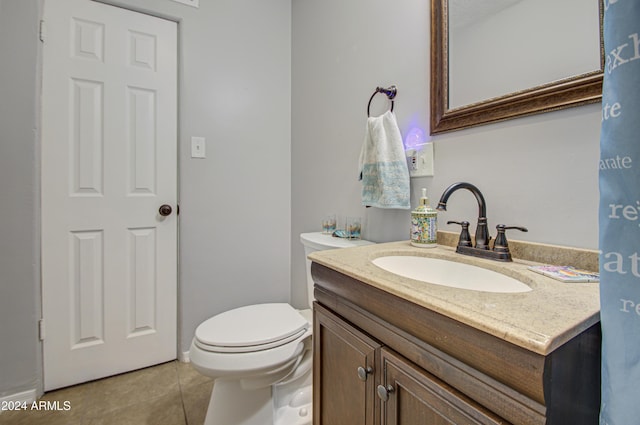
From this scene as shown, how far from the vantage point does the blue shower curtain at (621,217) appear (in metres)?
0.38

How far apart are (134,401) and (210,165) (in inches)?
48.3

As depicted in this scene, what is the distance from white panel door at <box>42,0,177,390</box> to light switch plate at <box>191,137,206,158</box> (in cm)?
10

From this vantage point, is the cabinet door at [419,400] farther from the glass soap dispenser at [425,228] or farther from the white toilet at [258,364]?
the white toilet at [258,364]

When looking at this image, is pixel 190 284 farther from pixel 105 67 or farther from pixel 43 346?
pixel 105 67

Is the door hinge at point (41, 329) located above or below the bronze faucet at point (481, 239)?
below

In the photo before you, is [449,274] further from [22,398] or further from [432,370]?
[22,398]

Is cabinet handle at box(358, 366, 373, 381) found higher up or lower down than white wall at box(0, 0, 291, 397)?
lower down

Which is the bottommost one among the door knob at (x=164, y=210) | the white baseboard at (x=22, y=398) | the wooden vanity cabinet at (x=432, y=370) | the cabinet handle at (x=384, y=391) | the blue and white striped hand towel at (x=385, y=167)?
the white baseboard at (x=22, y=398)

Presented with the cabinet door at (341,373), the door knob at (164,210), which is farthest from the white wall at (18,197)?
the cabinet door at (341,373)

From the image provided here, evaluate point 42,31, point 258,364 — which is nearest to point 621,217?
point 258,364

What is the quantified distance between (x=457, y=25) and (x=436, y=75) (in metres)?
0.16

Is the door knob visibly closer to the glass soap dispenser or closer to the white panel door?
the white panel door

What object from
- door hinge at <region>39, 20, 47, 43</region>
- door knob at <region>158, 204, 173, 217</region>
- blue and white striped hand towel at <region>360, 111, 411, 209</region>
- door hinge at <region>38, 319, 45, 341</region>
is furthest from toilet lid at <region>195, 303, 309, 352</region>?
door hinge at <region>39, 20, 47, 43</region>

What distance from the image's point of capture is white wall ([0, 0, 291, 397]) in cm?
126
